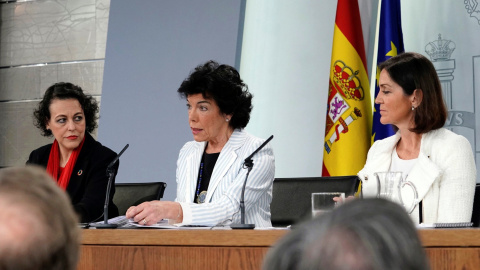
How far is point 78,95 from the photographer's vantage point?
3.69 meters

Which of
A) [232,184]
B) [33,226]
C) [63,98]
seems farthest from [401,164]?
[33,226]

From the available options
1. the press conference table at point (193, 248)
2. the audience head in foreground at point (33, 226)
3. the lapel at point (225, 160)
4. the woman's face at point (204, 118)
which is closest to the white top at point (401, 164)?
the lapel at point (225, 160)

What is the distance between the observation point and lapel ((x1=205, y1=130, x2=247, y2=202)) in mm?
2986

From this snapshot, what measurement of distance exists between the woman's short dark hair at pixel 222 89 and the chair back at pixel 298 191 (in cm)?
46

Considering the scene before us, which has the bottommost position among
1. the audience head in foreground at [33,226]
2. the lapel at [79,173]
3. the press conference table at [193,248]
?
the press conference table at [193,248]

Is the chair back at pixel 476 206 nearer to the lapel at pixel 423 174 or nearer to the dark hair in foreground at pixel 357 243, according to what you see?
the lapel at pixel 423 174

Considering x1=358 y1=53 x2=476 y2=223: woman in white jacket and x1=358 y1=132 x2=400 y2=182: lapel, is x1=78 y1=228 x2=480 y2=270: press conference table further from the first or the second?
x1=358 y1=132 x2=400 y2=182: lapel

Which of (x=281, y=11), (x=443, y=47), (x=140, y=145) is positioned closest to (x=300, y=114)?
(x=281, y=11)

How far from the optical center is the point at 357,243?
47cm

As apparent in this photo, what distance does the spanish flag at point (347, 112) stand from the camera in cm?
394

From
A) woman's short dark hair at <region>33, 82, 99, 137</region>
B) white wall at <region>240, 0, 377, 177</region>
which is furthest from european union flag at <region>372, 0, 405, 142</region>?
woman's short dark hair at <region>33, 82, 99, 137</region>

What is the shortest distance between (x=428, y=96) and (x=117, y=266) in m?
1.52

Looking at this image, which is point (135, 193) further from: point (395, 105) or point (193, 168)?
point (395, 105)

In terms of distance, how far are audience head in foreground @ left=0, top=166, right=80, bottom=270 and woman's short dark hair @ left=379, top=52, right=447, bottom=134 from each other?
8.06 ft
